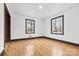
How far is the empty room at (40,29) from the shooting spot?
3279mm

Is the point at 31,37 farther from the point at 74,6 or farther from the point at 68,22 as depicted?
the point at 74,6

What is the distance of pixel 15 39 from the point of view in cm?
571

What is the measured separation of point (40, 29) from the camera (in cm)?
832

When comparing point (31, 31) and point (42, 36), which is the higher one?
point (31, 31)

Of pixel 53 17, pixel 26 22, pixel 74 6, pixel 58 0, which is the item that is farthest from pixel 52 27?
pixel 58 0

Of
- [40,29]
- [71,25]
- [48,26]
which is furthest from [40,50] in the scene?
[40,29]

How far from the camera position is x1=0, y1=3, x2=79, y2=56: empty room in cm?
328

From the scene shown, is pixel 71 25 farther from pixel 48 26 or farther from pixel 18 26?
pixel 18 26

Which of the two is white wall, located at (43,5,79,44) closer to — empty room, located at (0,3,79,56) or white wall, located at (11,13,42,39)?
empty room, located at (0,3,79,56)

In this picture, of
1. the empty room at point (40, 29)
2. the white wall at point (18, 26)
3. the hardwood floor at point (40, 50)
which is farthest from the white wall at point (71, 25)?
the white wall at point (18, 26)

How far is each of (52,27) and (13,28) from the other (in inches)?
130

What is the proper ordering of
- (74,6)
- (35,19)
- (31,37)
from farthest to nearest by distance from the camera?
(35,19) → (31,37) → (74,6)

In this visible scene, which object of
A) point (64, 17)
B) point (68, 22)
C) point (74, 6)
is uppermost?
point (74, 6)

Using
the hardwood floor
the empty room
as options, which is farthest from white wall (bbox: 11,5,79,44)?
the hardwood floor
